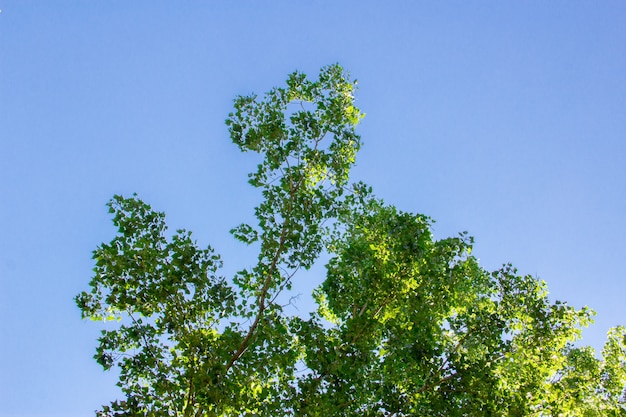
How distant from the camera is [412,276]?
13.6 m

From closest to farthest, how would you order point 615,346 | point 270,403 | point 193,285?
point 270,403 → point 193,285 → point 615,346

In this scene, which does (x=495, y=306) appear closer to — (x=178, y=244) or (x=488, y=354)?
(x=488, y=354)

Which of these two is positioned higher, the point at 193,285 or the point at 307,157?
the point at 307,157

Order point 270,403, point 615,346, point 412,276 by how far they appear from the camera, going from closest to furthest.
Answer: point 270,403 → point 412,276 → point 615,346

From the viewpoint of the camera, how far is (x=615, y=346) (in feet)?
59.0

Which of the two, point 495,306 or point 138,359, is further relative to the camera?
point 495,306

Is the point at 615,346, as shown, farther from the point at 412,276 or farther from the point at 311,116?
the point at 311,116

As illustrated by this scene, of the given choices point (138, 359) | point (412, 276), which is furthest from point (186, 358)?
point (412, 276)

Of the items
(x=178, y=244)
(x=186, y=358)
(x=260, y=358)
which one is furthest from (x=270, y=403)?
(x=178, y=244)

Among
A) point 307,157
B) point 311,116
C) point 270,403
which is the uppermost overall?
point 311,116

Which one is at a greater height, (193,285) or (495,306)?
(495,306)

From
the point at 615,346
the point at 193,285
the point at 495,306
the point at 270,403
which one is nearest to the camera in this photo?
the point at 270,403

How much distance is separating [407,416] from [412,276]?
12.7 ft

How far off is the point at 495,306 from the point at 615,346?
707cm
